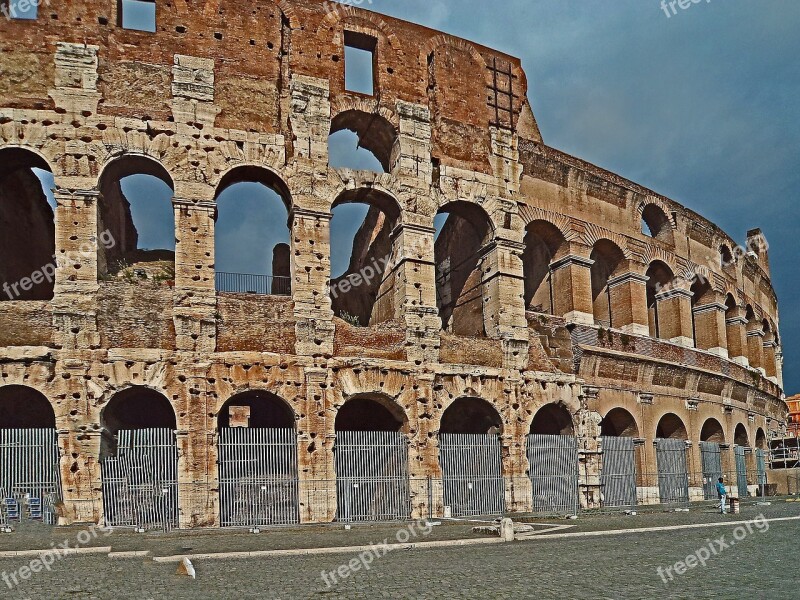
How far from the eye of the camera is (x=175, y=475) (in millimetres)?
15984

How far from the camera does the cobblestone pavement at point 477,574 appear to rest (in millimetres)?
7777

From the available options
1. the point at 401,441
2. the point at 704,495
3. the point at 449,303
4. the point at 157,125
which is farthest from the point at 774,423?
the point at 157,125

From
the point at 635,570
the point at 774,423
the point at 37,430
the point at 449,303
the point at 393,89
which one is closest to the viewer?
the point at 635,570

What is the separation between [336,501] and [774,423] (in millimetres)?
21167

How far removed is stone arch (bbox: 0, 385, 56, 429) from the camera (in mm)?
18094

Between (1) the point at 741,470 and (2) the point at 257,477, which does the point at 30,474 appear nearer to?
(2) the point at 257,477

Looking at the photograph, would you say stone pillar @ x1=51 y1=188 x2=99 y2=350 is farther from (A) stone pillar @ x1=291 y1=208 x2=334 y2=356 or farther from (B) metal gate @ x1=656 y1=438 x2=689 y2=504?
(B) metal gate @ x1=656 y1=438 x2=689 y2=504

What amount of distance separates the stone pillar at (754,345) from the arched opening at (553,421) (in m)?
12.6

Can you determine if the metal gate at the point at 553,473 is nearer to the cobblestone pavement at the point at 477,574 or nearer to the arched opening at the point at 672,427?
the arched opening at the point at 672,427

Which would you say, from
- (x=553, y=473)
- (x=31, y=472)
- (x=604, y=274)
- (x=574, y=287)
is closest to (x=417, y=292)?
(x=574, y=287)

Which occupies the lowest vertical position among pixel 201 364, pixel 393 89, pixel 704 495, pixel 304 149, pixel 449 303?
pixel 704 495

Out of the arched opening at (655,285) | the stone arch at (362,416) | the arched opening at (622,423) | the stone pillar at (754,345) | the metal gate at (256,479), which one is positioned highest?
the arched opening at (655,285)

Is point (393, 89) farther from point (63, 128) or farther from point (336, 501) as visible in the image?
point (336, 501)

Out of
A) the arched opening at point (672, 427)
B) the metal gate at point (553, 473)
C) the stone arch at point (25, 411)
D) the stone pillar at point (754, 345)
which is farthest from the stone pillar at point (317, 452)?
the stone pillar at point (754, 345)
